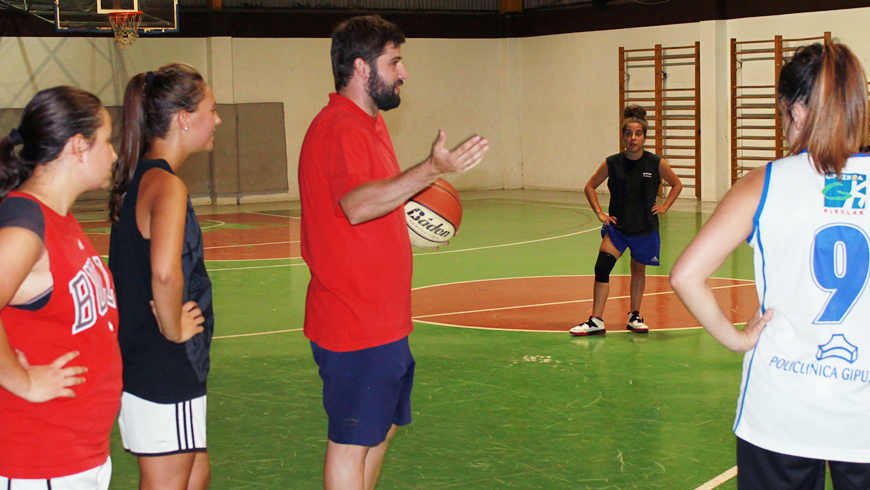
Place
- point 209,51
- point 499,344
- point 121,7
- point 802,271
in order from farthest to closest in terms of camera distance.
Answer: point 209,51 < point 121,7 < point 499,344 < point 802,271

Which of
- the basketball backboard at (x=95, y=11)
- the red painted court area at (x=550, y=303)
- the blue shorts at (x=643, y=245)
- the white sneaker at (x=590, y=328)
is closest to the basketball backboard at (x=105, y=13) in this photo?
the basketball backboard at (x=95, y=11)

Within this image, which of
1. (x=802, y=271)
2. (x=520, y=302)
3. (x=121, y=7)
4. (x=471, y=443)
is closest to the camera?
(x=802, y=271)

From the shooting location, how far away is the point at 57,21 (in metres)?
12.0

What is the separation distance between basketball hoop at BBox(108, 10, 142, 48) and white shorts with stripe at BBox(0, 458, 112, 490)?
36.0 ft

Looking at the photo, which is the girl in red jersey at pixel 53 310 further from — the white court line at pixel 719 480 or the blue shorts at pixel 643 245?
the blue shorts at pixel 643 245

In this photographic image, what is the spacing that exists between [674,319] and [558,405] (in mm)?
2390

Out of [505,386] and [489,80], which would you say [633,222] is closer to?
[505,386]

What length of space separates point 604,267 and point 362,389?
13.2ft

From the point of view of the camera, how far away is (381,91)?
9.20ft

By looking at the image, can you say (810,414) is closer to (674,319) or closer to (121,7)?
(674,319)

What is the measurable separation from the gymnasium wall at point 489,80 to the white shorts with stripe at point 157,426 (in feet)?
43.1

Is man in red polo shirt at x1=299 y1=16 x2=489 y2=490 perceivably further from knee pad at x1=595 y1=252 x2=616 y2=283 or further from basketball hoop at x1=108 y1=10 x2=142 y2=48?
basketball hoop at x1=108 y1=10 x2=142 y2=48

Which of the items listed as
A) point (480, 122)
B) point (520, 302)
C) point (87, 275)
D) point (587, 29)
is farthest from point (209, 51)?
point (87, 275)

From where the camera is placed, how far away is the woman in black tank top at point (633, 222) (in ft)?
21.3
